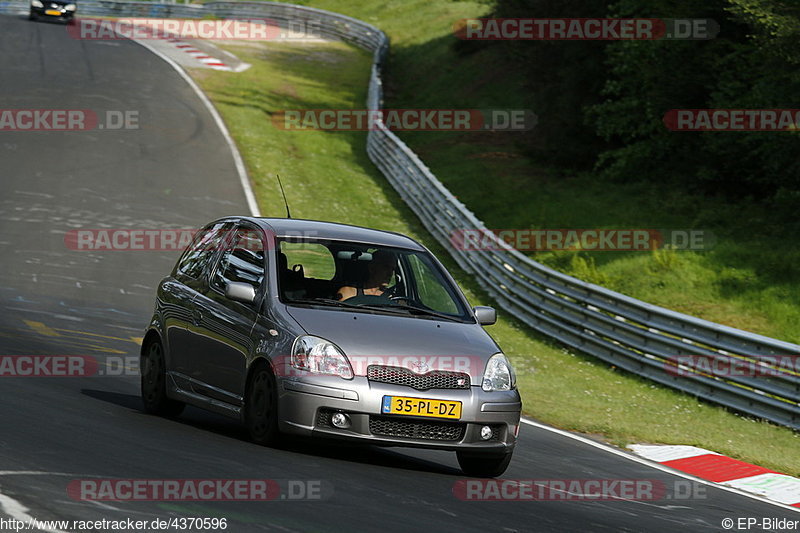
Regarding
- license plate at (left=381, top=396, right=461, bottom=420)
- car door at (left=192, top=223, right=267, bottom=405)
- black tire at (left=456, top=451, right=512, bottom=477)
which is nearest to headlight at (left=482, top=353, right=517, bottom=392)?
license plate at (left=381, top=396, right=461, bottom=420)

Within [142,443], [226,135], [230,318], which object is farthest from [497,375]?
[226,135]

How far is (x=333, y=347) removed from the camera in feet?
27.6

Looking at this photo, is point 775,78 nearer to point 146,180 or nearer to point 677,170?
point 677,170

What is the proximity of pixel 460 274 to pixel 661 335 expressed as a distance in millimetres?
7235

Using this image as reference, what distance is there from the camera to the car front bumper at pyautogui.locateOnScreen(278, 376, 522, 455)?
27.2 ft

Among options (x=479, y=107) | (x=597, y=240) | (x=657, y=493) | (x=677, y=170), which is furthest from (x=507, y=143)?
(x=657, y=493)

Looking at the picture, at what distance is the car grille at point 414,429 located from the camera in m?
8.34

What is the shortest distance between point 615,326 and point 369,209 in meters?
10.9

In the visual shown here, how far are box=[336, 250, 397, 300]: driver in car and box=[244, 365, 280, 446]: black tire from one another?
0.96 m

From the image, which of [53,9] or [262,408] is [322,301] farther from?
[53,9]

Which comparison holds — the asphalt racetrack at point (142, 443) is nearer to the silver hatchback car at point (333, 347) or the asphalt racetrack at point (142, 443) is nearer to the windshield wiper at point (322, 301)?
the silver hatchback car at point (333, 347)

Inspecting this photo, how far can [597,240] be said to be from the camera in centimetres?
2612

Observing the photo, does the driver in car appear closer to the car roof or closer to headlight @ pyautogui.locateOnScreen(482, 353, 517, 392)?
the car roof

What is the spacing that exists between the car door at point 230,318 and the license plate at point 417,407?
1188 mm
